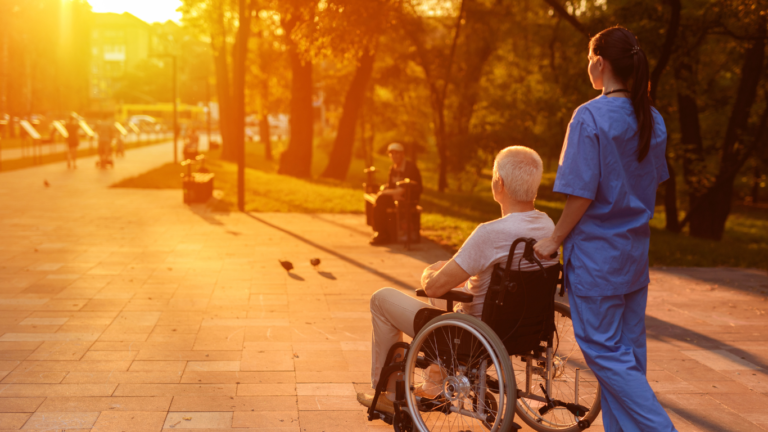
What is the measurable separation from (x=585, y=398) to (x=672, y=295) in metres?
4.03

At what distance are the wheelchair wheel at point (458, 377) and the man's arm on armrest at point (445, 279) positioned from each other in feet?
0.47

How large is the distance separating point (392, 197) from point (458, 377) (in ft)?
22.4

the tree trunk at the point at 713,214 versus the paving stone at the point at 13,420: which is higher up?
the paving stone at the point at 13,420

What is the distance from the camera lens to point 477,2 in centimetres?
2245

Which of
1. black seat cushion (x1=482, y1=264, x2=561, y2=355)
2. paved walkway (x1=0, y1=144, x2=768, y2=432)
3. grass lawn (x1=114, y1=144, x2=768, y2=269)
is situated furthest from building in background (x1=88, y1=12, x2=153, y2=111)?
black seat cushion (x1=482, y1=264, x2=561, y2=355)

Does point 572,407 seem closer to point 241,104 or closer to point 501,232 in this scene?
point 501,232

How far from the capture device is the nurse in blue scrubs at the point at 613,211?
9.96 ft

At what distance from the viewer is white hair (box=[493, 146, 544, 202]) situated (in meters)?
3.37

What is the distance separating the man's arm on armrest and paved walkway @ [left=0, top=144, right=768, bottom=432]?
2.96 feet

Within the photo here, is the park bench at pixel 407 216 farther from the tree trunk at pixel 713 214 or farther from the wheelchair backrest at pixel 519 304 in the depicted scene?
the tree trunk at pixel 713 214

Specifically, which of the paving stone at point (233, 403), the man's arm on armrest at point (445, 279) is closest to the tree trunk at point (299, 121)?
the paving stone at point (233, 403)

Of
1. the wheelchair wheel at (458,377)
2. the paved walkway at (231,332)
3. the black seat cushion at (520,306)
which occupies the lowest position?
the paved walkway at (231,332)

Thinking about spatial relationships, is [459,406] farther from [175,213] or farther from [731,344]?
[175,213]

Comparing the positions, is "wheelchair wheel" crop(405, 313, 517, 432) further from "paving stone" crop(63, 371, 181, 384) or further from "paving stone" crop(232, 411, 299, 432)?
"paving stone" crop(63, 371, 181, 384)
